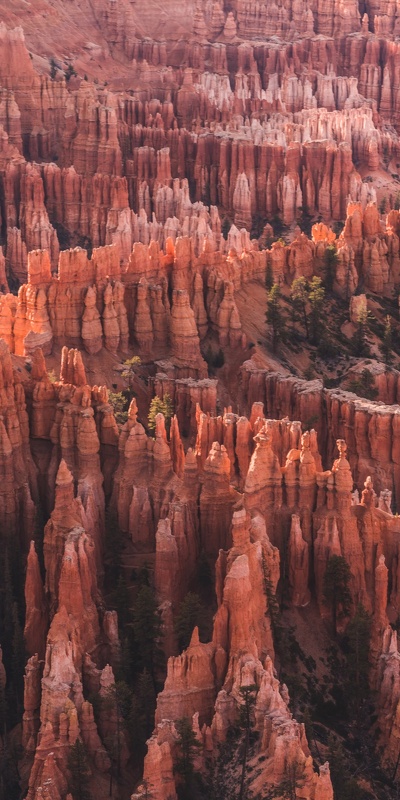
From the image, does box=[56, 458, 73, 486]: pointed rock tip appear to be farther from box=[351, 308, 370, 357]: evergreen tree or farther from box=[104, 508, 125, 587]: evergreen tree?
box=[351, 308, 370, 357]: evergreen tree

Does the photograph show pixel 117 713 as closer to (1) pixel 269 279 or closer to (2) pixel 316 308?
(2) pixel 316 308

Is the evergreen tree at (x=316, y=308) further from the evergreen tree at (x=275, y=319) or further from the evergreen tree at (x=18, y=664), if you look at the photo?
the evergreen tree at (x=18, y=664)

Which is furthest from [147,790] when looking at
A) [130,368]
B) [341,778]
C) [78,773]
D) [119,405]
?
[130,368]

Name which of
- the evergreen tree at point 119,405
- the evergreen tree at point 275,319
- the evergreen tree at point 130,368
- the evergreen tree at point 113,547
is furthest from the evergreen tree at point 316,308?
the evergreen tree at point 113,547

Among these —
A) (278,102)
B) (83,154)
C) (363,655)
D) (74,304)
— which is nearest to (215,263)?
(74,304)

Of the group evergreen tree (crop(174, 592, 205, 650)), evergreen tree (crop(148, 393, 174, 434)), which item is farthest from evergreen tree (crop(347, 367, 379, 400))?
evergreen tree (crop(174, 592, 205, 650))

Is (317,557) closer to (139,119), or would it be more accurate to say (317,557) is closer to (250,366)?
(250,366)
